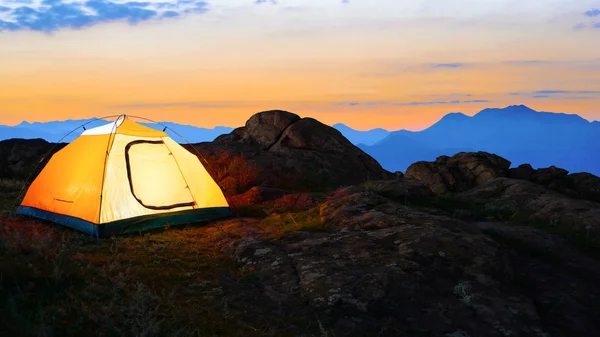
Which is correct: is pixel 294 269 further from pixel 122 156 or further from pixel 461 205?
pixel 461 205

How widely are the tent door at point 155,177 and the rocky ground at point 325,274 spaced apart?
1.01 meters

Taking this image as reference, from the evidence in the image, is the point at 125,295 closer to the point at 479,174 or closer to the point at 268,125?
the point at 268,125

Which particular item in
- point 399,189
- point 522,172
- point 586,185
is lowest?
point 586,185

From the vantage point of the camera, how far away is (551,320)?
6.78 m

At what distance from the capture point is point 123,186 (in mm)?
11977

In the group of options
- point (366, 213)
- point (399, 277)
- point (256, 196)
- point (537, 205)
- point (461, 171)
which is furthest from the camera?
point (461, 171)

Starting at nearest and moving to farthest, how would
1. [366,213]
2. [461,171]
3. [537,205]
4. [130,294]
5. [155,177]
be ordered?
[130,294], [366,213], [155,177], [537,205], [461,171]

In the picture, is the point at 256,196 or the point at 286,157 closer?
the point at 256,196

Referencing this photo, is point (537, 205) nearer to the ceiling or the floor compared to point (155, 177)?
nearer to the floor

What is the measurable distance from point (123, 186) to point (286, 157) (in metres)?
8.85

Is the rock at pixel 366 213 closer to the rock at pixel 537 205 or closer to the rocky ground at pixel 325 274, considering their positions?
the rocky ground at pixel 325 274

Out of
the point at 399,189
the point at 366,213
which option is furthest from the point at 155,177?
the point at 399,189

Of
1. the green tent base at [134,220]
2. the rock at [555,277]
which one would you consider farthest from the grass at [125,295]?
the rock at [555,277]

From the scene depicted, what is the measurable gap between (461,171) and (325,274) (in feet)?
86.1
